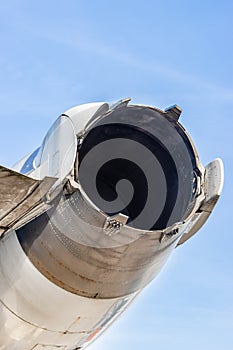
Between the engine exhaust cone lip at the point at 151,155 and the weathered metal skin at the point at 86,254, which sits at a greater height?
the engine exhaust cone lip at the point at 151,155

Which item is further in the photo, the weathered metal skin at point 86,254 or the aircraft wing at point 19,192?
the weathered metal skin at point 86,254

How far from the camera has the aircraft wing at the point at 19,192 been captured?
18.0 feet

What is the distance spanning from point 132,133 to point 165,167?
1.69 feet

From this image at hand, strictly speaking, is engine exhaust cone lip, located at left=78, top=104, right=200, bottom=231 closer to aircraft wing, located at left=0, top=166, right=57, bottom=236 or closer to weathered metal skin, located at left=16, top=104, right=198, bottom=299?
weathered metal skin, located at left=16, top=104, right=198, bottom=299

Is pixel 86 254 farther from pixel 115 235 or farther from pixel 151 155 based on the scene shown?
pixel 151 155

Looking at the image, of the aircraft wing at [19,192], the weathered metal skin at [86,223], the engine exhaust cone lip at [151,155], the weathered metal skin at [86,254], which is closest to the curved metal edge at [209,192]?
the weathered metal skin at [86,223]

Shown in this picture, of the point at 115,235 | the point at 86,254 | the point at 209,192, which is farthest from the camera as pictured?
the point at 209,192

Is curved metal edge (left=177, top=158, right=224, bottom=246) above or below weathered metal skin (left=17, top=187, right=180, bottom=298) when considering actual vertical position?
above

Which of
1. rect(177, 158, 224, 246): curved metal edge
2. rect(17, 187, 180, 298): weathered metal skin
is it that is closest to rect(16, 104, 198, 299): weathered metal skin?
rect(17, 187, 180, 298): weathered metal skin

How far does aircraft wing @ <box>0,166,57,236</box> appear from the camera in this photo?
547 cm

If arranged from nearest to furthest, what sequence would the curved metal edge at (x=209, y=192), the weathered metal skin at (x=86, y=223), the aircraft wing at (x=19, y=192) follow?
1. the aircraft wing at (x=19, y=192)
2. the weathered metal skin at (x=86, y=223)
3. the curved metal edge at (x=209, y=192)

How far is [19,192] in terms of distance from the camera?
566 centimetres

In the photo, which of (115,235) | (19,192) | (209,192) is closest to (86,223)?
(115,235)

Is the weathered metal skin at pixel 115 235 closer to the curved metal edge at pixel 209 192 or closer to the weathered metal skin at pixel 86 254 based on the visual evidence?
the weathered metal skin at pixel 86 254
